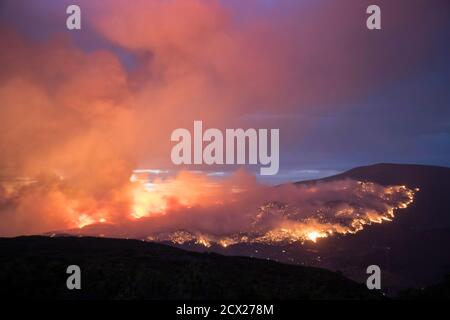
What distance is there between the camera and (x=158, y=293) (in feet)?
128

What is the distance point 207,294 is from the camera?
38.4m

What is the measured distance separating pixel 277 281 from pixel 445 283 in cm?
3065

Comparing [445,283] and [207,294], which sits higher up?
[207,294]
